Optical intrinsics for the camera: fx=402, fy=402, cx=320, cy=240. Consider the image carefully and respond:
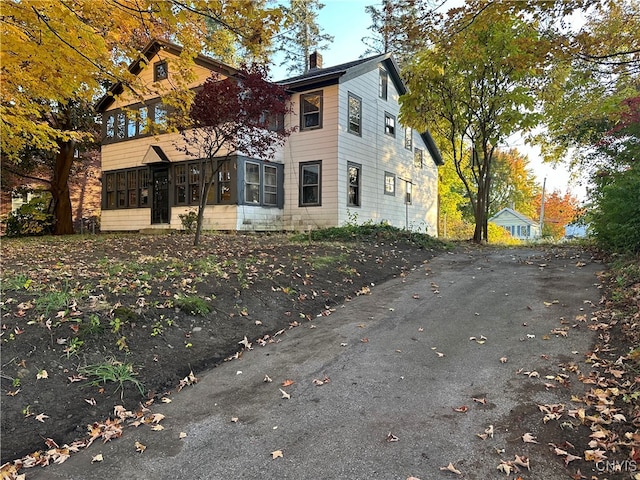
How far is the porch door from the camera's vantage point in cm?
1633

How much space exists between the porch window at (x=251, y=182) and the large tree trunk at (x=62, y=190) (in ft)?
30.1

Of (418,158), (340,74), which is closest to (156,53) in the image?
(340,74)

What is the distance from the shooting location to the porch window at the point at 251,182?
565 inches

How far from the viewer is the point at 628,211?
24.7ft

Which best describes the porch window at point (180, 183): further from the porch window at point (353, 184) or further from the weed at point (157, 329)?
the weed at point (157, 329)

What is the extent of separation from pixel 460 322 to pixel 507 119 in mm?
10007

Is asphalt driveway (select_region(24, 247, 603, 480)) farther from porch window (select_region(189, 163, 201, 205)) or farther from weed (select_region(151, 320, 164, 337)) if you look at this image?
porch window (select_region(189, 163, 201, 205))

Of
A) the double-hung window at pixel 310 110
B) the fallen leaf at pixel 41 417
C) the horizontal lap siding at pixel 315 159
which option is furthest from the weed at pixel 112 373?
the double-hung window at pixel 310 110

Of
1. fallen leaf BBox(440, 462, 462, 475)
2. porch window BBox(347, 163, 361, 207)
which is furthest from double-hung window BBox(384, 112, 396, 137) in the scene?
fallen leaf BBox(440, 462, 462, 475)

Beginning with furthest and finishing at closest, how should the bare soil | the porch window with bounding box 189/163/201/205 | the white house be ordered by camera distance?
1. the white house
2. the porch window with bounding box 189/163/201/205
3. the bare soil

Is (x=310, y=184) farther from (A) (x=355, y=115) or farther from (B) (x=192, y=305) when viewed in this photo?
(B) (x=192, y=305)

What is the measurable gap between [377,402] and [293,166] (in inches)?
504

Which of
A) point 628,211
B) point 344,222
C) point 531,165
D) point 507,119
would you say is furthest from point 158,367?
point 531,165

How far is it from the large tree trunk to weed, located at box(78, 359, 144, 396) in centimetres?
1687
